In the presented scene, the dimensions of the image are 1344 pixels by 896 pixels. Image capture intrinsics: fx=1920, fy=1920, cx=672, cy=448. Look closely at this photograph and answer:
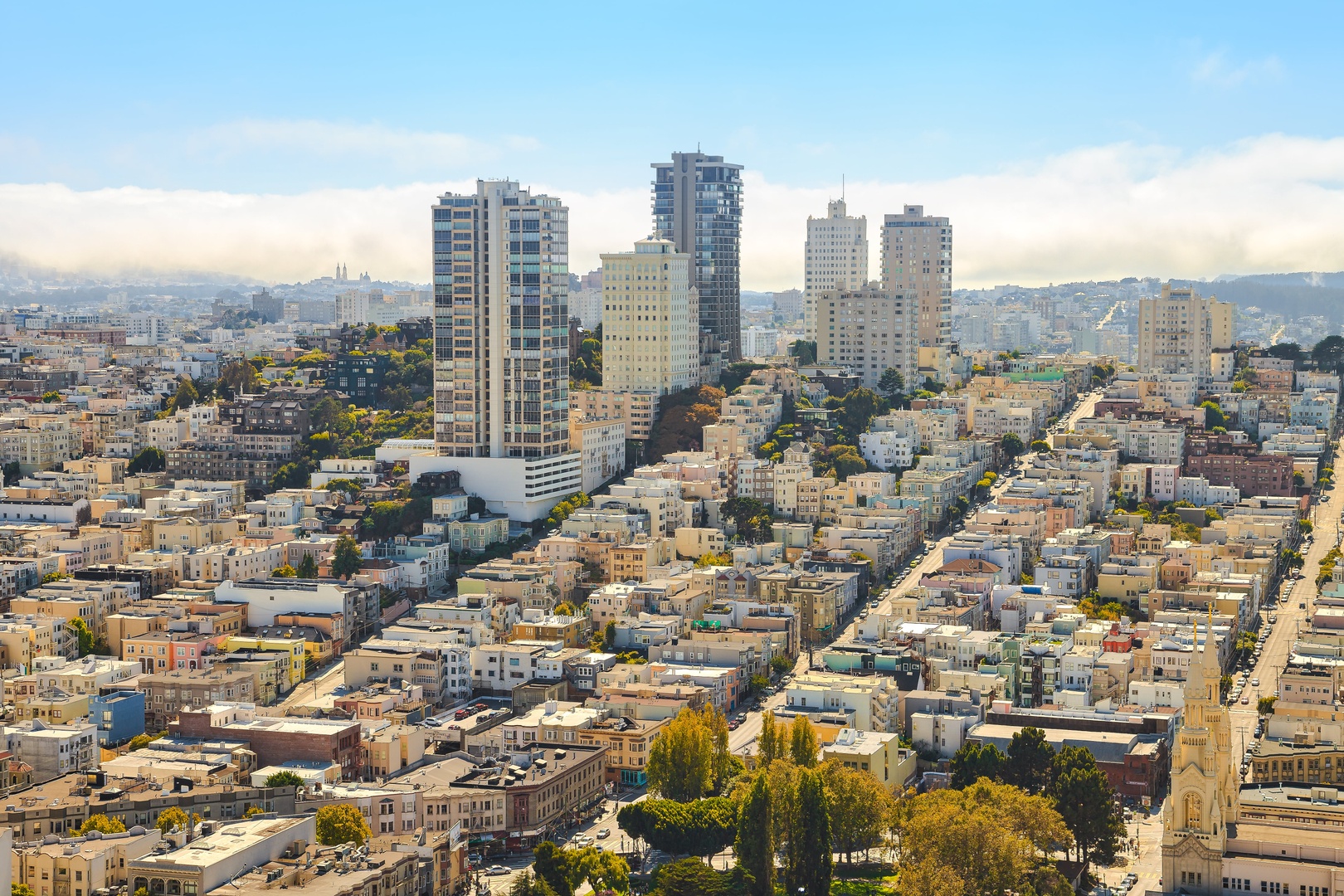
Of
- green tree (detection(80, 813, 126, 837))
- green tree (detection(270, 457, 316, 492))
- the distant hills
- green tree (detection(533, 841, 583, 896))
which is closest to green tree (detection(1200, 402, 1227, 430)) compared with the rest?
green tree (detection(270, 457, 316, 492))

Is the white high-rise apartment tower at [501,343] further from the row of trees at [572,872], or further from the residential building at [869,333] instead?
the row of trees at [572,872]

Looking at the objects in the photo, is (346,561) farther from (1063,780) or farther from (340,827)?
(1063,780)

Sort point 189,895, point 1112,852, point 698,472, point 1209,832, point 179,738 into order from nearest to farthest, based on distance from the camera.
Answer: point 189,895 < point 1209,832 < point 1112,852 < point 179,738 < point 698,472

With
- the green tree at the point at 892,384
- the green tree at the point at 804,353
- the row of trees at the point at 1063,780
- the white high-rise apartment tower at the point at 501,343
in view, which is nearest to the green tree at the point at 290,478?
the white high-rise apartment tower at the point at 501,343

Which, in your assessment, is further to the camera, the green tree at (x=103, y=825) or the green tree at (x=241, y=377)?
the green tree at (x=241, y=377)

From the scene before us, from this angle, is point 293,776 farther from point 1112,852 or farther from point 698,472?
point 698,472

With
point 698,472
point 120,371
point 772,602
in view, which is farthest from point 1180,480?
point 120,371
